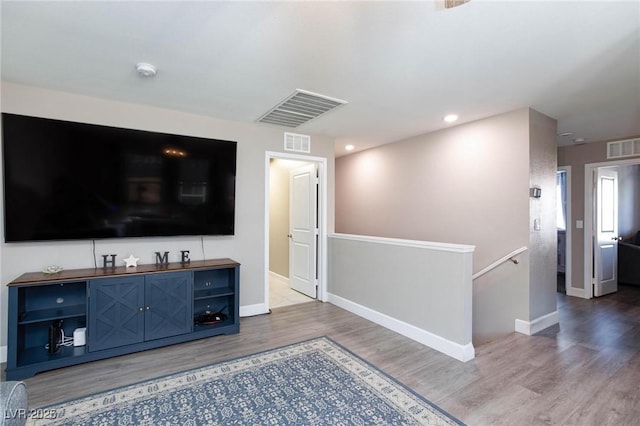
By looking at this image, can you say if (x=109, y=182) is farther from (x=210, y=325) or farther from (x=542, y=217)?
(x=542, y=217)

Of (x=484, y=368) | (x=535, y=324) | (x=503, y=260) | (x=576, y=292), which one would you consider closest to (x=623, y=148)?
(x=576, y=292)

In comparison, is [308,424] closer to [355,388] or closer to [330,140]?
[355,388]

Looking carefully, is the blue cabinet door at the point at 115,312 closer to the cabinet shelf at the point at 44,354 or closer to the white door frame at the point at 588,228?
the cabinet shelf at the point at 44,354

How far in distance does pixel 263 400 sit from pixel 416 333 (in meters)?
1.76

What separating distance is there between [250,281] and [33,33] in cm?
306

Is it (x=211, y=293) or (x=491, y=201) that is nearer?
(x=211, y=293)

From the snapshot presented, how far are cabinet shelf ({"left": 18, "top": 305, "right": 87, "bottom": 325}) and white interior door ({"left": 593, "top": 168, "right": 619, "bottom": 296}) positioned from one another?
7.06 metres

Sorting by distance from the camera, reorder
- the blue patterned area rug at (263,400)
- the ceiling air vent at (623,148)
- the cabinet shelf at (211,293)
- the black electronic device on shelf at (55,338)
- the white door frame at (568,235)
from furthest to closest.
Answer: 1. the white door frame at (568,235)
2. the ceiling air vent at (623,148)
3. the cabinet shelf at (211,293)
4. the black electronic device on shelf at (55,338)
5. the blue patterned area rug at (263,400)

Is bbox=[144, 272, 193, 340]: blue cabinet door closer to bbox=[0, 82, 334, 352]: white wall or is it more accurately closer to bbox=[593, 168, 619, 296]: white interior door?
bbox=[0, 82, 334, 352]: white wall

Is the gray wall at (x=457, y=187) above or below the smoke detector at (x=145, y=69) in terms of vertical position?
below

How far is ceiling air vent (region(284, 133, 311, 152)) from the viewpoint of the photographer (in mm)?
4309

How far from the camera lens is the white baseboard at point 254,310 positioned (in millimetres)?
3964

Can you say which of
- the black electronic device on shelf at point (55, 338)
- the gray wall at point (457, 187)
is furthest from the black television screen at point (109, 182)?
the gray wall at point (457, 187)

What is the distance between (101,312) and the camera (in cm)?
277
